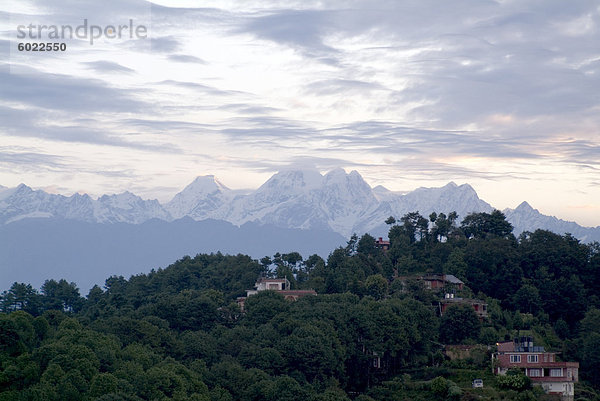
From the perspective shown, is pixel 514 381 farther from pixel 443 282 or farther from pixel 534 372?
pixel 443 282

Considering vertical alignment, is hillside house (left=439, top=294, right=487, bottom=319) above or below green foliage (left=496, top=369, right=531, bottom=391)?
above

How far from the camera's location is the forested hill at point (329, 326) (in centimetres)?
3728

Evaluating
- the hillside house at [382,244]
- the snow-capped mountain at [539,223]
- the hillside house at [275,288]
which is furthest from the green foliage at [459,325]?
the snow-capped mountain at [539,223]

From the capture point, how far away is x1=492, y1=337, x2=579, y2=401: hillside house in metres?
43.1

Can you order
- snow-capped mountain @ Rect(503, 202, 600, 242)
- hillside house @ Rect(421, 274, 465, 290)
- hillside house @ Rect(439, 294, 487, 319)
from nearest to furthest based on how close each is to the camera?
hillside house @ Rect(439, 294, 487, 319) < hillside house @ Rect(421, 274, 465, 290) < snow-capped mountain @ Rect(503, 202, 600, 242)

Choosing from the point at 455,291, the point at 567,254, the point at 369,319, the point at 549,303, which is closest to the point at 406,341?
the point at 369,319

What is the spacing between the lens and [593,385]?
46000mm

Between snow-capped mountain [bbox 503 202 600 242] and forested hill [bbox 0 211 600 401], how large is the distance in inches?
4138

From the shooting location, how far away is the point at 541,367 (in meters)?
43.2

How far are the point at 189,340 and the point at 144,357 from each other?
19.5ft

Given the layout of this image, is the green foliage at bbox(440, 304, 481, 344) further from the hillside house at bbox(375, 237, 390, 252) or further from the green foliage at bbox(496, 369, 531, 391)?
the hillside house at bbox(375, 237, 390, 252)

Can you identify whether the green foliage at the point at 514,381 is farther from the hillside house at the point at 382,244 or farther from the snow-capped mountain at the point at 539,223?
the snow-capped mountain at the point at 539,223

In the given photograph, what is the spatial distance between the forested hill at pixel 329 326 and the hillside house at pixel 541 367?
3.62ft

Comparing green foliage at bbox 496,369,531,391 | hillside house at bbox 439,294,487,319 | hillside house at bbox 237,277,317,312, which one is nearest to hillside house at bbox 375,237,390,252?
hillside house at bbox 237,277,317,312
